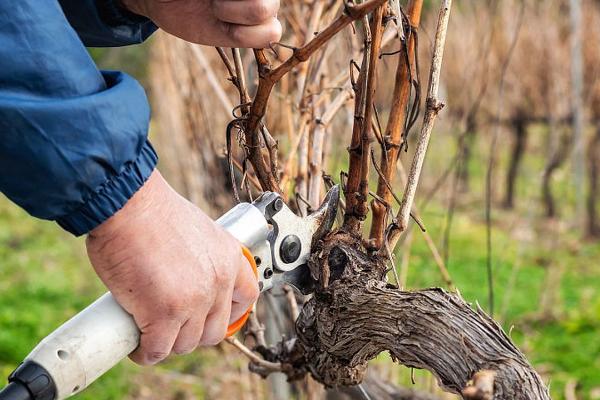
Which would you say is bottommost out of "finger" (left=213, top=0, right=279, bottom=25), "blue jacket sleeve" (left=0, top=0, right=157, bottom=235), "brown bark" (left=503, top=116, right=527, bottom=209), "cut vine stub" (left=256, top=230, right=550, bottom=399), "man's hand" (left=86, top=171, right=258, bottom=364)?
"brown bark" (left=503, top=116, right=527, bottom=209)

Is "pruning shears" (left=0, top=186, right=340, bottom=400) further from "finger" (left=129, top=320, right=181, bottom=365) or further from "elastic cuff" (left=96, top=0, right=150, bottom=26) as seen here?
"elastic cuff" (left=96, top=0, right=150, bottom=26)

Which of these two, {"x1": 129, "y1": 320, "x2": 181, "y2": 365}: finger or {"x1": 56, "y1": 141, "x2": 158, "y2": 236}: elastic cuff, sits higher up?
{"x1": 56, "y1": 141, "x2": 158, "y2": 236}: elastic cuff

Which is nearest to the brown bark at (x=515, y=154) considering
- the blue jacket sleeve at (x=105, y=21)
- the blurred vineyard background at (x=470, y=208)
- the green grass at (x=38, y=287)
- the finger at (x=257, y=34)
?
the blurred vineyard background at (x=470, y=208)

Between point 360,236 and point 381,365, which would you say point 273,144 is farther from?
point 381,365

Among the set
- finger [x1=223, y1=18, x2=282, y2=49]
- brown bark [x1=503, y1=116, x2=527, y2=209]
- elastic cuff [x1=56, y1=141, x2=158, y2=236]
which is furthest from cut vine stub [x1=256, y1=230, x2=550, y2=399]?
brown bark [x1=503, y1=116, x2=527, y2=209]

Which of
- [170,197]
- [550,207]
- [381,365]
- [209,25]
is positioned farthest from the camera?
[550,207]

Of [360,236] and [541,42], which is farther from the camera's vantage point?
[541,42]

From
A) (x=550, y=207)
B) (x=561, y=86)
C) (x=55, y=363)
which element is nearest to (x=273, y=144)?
(x=55, y=363)

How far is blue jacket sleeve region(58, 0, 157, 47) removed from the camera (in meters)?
1.43

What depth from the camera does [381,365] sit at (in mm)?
3035

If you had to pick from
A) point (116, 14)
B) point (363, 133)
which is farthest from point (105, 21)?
point (363, 133)

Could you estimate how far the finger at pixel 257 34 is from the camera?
1253mm

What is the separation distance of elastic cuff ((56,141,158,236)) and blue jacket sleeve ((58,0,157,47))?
20.2 inches

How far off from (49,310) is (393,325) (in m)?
5.10
